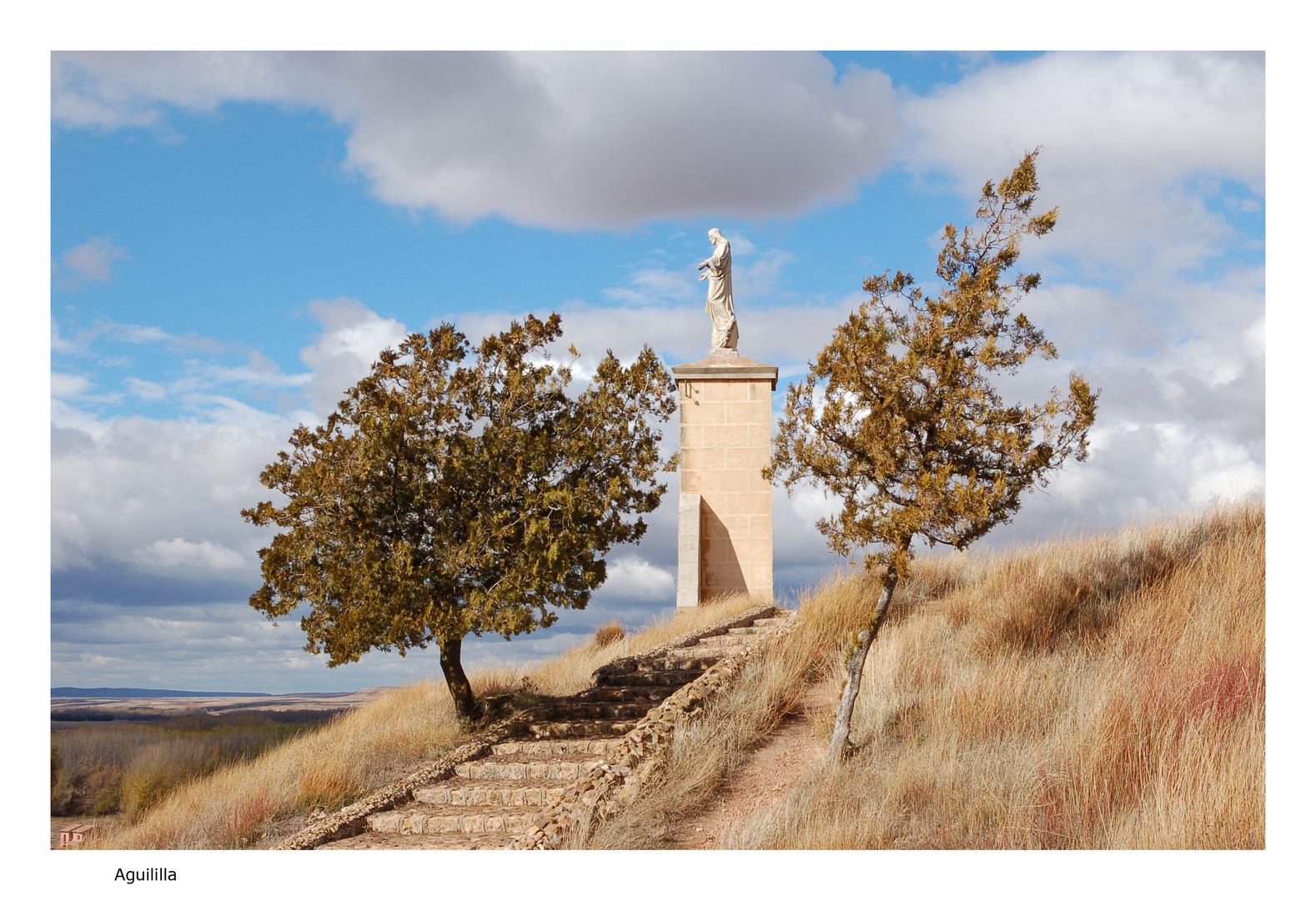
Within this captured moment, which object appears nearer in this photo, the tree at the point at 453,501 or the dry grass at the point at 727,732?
the dry grass at the point at 727,732

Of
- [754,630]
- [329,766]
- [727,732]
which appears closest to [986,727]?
[727,732]

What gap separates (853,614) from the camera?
12.0m

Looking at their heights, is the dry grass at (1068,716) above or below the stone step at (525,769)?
above

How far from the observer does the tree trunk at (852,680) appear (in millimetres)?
8109

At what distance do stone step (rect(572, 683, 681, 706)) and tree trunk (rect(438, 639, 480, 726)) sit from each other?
1250 mm

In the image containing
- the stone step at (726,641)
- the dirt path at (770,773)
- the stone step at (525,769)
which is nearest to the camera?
the dirt path at (770,773)

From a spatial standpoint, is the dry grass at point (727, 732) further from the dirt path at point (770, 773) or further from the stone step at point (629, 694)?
the stone step at point (629, 694)

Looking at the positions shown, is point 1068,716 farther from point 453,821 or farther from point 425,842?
point 425,842

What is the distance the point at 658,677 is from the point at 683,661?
1.73 ft

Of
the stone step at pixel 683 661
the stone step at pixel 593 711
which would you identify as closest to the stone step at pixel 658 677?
the stone step at pixel 683 661

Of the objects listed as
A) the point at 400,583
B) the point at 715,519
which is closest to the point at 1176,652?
the point at 400,583

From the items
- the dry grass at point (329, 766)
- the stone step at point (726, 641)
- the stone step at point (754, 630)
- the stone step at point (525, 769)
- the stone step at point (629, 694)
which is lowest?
the dry grass at point (329, 766)

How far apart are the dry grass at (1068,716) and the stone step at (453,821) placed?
2.11m

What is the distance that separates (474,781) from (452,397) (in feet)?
13.2
